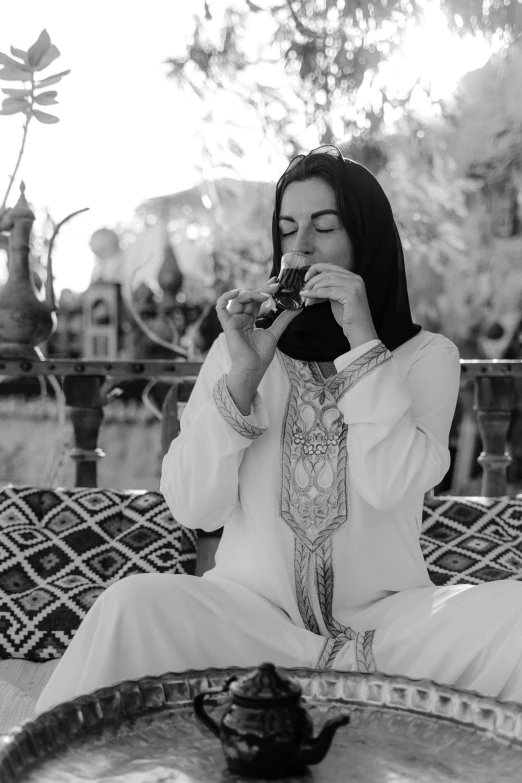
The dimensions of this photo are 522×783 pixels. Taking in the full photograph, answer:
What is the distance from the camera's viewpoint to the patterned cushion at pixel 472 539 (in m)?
2.86

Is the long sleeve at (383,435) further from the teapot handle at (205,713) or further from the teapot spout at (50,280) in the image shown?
the teapot spout at (50,280)

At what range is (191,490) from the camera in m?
1.76

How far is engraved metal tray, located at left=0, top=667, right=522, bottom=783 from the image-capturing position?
1.04 metres

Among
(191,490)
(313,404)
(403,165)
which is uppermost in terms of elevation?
(403,165)

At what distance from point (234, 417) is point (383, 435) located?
0.92 feet

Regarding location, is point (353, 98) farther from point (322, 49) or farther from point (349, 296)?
point (349, 296)

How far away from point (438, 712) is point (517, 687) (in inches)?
13.6

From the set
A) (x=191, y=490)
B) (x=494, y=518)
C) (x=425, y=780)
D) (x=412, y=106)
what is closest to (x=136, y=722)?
(x=425, y=780)

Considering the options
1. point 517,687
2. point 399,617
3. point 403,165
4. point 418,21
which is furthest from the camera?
point 403,165

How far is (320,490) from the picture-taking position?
69.8 inches

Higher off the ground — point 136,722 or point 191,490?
point 191,490

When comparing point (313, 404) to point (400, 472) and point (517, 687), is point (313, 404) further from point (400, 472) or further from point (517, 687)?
point (517, 687)

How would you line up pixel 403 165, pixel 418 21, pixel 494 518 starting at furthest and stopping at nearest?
pixel 403 165
pixel 418 21
pixel 494 518

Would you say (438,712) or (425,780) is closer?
(425,780)
